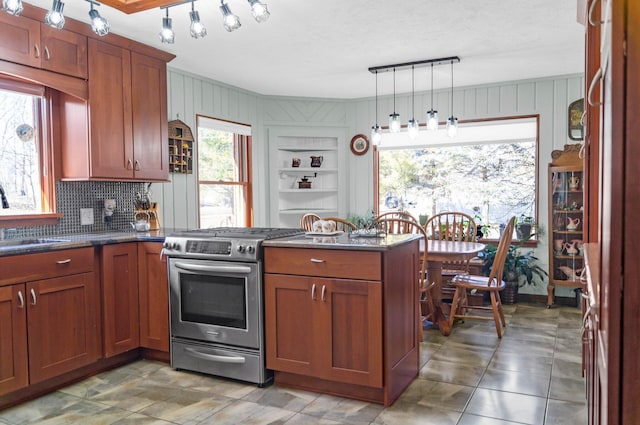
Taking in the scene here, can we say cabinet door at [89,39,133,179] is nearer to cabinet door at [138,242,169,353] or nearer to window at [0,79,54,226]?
window at [0,79,54,226]

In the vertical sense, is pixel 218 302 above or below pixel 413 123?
below

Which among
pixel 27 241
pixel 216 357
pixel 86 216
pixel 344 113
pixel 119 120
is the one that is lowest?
pixel 216 357

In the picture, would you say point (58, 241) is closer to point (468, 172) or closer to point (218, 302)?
point (218, 302)

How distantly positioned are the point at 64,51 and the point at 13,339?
72.9 inches

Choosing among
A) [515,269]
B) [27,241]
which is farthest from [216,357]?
[515,269]

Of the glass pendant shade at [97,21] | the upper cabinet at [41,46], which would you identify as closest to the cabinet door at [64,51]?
the upper cabinet at [41,46]

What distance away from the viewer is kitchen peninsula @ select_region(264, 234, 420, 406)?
8.50 ft

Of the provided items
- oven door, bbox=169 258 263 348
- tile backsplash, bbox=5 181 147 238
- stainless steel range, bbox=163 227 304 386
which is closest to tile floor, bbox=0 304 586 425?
stainless steel range, bbox=163 227 304 386

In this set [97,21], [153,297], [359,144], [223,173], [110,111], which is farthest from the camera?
[359,144]

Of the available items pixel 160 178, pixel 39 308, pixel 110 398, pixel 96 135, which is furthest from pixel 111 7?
pixel 110 398

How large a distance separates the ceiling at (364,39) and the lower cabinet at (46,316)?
5.29ft

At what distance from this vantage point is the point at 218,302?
3033mm

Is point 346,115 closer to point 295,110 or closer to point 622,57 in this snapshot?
point 295,110

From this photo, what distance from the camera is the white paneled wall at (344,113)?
15.3 ft
